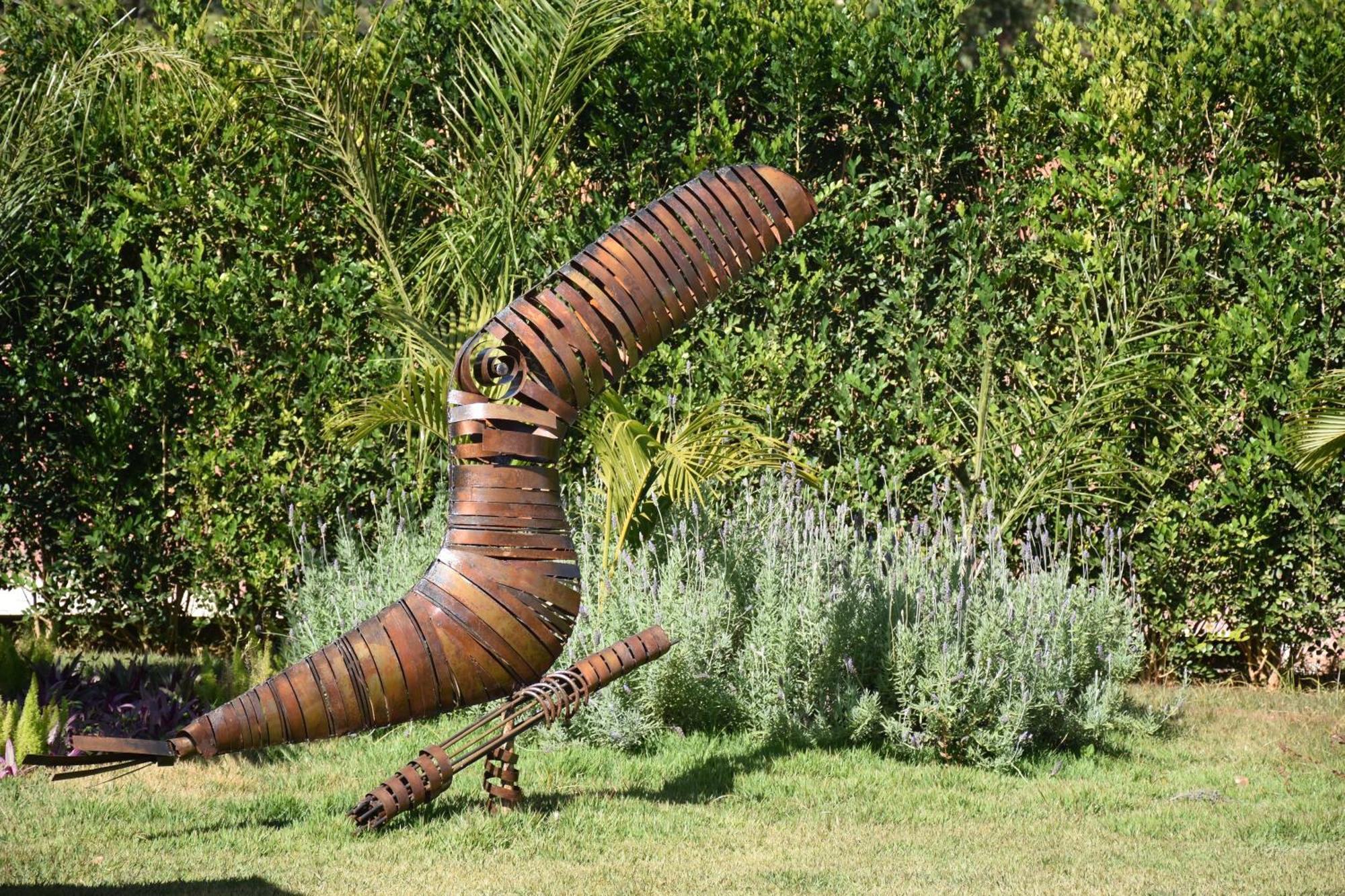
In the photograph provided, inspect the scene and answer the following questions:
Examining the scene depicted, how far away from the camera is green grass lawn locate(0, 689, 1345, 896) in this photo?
375 cm

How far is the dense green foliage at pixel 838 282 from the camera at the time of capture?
20.0 feet

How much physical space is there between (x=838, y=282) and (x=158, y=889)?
407 cm

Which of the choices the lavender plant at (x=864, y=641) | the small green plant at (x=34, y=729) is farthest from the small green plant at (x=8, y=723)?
the lavender plant at (x=864, y=641)

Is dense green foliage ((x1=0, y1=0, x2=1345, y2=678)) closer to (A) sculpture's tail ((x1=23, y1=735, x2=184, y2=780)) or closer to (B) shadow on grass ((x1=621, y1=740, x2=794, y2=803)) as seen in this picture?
(B) shadow on grass ((x1=621, y1=740, x2=794, y2=803))

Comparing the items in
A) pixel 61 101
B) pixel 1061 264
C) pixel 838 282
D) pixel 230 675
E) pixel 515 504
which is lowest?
pixel 230 675

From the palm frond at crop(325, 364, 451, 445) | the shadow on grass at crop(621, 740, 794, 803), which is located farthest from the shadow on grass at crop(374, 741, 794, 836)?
the palm frond at crop(325, 364, 451, 445)

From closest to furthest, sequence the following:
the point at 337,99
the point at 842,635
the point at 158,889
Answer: the point at 158,889 → the point at 842,635 → the point at 337,99

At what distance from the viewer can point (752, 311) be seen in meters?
6.56

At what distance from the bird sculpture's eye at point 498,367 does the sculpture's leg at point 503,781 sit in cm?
115

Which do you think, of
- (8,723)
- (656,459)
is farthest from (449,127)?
(8,723)

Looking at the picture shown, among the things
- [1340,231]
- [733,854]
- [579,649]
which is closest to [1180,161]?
[1340,231]

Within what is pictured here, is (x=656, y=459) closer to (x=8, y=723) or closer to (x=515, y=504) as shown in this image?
(x=515, y=504)

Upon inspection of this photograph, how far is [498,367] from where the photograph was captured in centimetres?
371

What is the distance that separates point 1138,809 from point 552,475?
94.9 inches
